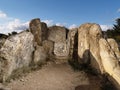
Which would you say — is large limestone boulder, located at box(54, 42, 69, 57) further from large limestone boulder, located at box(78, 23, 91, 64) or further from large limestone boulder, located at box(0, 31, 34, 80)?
large limestone boulder, located at box(0, 31, 34, 80)

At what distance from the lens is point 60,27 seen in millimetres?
16656

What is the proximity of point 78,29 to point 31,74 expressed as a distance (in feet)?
14.1

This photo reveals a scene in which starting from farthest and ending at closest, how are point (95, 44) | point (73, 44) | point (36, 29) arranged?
point (36, 29) → point (73, 44) → point (95, 44)

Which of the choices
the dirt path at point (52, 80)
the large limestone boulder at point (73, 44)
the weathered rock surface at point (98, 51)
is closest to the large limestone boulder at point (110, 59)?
the weathered rock surface at point (98, 51)

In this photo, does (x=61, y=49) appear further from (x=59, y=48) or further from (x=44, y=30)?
(x=44, y=30)

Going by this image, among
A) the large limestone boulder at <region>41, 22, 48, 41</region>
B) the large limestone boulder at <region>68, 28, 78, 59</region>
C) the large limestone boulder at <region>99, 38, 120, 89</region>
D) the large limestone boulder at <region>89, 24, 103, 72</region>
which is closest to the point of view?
the large limestone boulder at <region>99, 38, 120, 89</region>

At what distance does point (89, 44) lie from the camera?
1378 centimetres

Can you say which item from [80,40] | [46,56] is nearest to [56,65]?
[46,56]

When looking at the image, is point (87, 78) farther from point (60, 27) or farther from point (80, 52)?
point (60, 27)

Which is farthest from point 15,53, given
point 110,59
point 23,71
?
point 110,59

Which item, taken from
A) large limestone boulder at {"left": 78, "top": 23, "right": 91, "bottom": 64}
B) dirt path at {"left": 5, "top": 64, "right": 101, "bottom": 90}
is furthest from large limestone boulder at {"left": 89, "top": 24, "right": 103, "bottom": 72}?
dirt path at {"left": 5, "top": 64, "right": 101, "bottom": 90}

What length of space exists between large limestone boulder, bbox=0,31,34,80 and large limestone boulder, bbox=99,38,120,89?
4.15 metres

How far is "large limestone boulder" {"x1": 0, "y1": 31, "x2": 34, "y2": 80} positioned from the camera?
40.5 ft

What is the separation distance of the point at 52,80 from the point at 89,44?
10.8 feet
